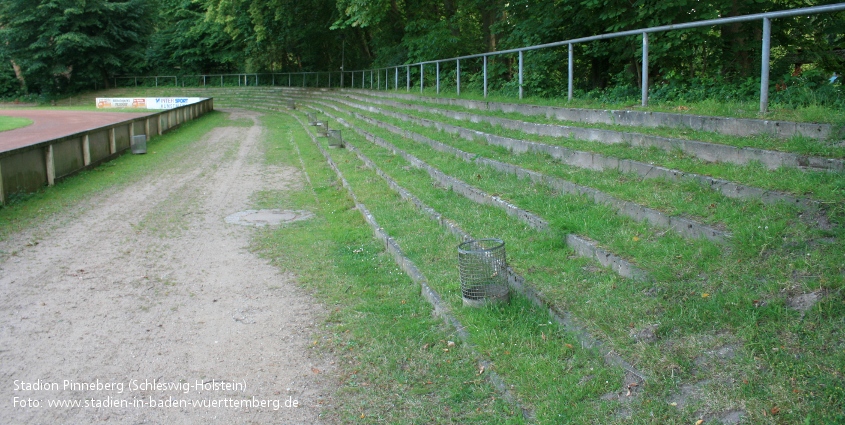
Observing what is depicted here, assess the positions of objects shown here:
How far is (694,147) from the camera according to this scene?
23.0 feet

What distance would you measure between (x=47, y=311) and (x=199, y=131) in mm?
20234

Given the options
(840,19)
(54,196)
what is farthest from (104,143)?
(840,19)

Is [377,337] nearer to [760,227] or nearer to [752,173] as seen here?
[760,227]

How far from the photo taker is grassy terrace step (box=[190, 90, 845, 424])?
3459mm

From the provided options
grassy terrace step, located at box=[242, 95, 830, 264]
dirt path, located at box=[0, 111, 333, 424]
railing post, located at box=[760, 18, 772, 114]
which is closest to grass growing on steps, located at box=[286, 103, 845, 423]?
grassy terrace step, located at box=[242, 95, 830, 264]

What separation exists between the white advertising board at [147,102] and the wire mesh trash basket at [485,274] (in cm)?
3911

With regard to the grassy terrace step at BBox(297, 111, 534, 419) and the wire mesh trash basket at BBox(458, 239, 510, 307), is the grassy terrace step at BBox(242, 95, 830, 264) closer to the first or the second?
the wire mesh trash basket at BBox(458, 239, 510, 307)

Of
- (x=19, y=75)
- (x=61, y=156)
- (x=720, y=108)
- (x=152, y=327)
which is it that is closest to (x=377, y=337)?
(x=152, y=327)

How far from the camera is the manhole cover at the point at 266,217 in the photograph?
408 inches

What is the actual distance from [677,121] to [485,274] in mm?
4097

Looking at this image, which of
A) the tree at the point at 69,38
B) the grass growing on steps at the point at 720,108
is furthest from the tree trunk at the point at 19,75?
the grass growing on steps at the point at 720,108

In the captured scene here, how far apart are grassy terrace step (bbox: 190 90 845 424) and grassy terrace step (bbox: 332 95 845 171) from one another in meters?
0.23

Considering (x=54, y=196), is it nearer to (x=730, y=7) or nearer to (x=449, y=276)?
(x=449, y=276)

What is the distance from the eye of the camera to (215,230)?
32.3 ft
